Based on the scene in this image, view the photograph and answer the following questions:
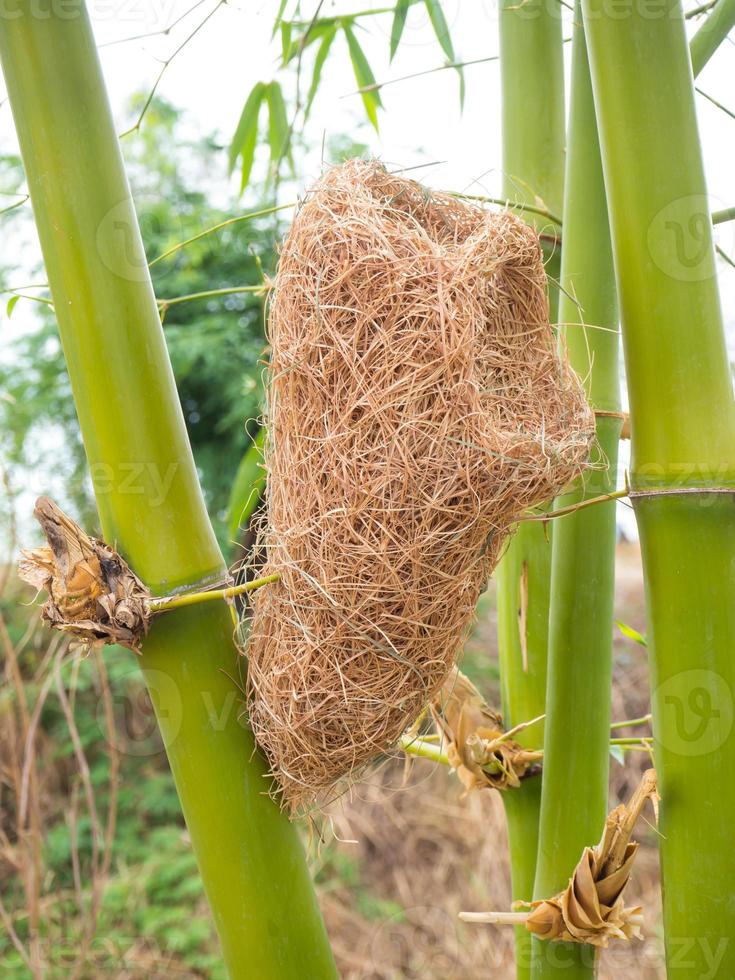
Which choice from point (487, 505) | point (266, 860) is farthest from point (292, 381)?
point (266, 860)

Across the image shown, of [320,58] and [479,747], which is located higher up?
[320,58]

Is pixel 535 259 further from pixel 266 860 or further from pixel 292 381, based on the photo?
pixel 266 860

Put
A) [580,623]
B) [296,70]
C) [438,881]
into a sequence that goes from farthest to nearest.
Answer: [438,881] → [296,70] → [580,623]

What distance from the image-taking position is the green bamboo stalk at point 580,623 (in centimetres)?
55

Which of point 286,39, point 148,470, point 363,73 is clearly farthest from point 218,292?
point 363,73

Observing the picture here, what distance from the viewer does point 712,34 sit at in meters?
0.54

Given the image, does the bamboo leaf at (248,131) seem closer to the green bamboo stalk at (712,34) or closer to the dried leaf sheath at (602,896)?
the green bamboo stalk at (712,34)

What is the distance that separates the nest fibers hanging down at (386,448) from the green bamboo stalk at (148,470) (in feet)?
0.12

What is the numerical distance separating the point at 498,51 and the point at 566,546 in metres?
0.38

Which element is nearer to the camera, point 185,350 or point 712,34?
point 712,34

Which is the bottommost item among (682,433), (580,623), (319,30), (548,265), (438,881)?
(438,881)

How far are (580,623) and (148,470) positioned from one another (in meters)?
0.28

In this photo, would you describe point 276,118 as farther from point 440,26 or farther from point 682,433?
point 682,433

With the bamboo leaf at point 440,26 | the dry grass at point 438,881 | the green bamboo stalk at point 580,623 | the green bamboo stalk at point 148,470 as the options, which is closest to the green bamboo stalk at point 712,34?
the green bamboo stalk at point 580,623
